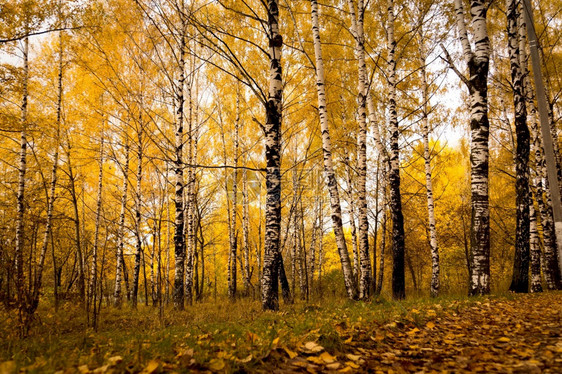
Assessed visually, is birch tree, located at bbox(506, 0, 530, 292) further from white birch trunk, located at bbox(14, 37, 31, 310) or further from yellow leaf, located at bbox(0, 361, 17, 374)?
white birch trunk, located at bbox(14, 37, 31, 310)

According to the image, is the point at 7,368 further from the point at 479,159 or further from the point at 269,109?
the point at 479,159

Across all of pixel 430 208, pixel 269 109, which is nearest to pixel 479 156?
pixel 430 208

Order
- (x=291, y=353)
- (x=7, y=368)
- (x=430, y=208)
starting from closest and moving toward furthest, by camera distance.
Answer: (x=7, y=368) < (x=291, y=353) < (x=430, y=208)

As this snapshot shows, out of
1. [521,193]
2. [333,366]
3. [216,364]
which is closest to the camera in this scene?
[216,364]

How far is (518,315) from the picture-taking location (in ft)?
13.2

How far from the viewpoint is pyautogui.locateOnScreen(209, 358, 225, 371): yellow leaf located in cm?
177

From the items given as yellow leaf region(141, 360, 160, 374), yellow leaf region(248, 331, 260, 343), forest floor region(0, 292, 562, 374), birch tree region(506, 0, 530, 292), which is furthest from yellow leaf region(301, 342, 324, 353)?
birch tree region(506, 0, 530, 292)

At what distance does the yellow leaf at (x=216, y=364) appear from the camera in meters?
1.77

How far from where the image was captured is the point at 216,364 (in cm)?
179

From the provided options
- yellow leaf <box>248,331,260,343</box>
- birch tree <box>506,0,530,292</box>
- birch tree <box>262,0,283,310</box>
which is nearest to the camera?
yellow leaf <box>248,331,260,343</box>

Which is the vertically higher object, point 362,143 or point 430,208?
point 362,143

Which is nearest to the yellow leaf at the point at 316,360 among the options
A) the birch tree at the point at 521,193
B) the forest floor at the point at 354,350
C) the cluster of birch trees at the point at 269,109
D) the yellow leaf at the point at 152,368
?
the forest floor at the point at 354,350

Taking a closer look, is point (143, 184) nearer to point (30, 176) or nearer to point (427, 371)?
point (30, 176)

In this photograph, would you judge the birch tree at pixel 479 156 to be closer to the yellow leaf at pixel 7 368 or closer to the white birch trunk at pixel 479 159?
the white birch trunk at pixel 479 159
